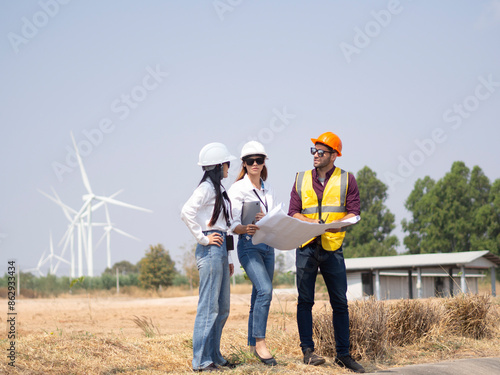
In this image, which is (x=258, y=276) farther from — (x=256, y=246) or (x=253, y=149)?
(x=253, y=149)

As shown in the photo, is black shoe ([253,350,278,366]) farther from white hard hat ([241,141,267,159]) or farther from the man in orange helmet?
white hard hat ([241,141,267,159])

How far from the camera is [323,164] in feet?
17.8

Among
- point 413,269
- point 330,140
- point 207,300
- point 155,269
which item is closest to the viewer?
point 207,300

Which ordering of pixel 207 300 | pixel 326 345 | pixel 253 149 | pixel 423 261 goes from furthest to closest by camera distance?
pixel 423 261 → pixel 326 345 → pixel 253 149 → pixel 207 300

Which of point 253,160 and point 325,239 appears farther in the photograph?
point 253,160

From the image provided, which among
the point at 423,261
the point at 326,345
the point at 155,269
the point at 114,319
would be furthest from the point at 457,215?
the point at 326,345

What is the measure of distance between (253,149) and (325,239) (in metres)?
1.12

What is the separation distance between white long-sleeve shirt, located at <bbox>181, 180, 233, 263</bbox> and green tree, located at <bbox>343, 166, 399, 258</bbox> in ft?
150

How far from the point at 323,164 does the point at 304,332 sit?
5.32 feet

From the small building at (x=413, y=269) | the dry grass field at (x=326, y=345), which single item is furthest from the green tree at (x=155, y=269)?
the dry grass field at (x=326, y=345)

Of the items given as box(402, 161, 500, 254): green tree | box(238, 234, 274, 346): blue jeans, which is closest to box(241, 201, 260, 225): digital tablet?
box(238, 234, 274, 346): blue jeans

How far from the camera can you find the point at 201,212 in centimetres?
509

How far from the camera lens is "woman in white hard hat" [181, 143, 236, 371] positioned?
496 centimetres

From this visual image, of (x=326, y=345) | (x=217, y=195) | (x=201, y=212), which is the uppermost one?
(x=217, y=195)
